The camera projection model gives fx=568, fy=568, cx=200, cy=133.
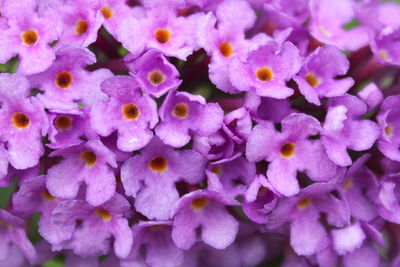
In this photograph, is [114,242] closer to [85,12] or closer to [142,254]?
[142,254]

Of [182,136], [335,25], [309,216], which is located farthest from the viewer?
[335,25]

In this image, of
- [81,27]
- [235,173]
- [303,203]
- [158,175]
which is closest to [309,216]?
[303,203]

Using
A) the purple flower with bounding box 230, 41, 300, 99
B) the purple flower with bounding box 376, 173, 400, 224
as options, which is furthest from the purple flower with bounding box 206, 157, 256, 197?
the purple flower with bounding box 376, 173, 400, 224

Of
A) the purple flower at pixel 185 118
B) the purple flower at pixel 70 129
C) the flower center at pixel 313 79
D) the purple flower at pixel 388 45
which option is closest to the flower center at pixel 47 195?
the purple flower at pixel 70 129

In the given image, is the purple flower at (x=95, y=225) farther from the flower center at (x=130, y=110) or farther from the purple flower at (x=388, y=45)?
the purple flower at (x=388, y=45)

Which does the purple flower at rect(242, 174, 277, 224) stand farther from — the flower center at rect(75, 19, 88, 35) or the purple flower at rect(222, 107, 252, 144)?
the flower center at rect(75, 19, 88, 35)

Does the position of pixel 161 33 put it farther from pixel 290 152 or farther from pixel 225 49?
pixel 290 152

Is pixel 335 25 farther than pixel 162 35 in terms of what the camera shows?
Yes
